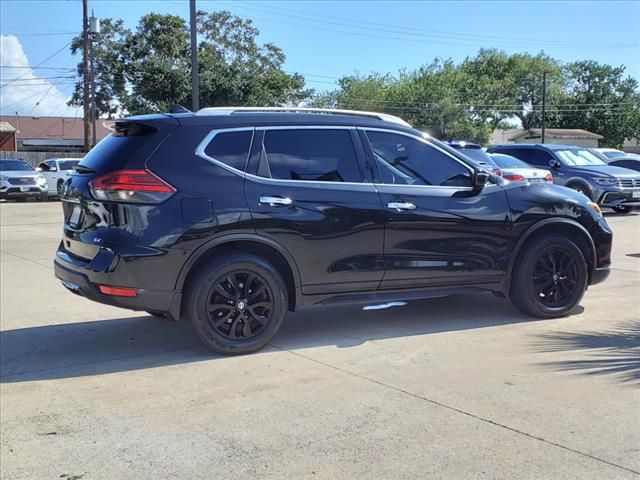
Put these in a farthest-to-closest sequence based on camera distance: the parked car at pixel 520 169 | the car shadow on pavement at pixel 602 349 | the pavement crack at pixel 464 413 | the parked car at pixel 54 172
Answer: the parked car at pixel 54 172, the parked car at pixel 520 169, the car shadow on pavement at pixel 602 349, the pavement crack at pixel 464 413

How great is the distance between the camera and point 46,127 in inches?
2547

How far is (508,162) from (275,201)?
1225 centimetres

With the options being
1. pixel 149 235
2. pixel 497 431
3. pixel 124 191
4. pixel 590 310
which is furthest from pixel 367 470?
pixel 590 310

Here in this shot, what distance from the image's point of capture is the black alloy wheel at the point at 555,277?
20.4ft

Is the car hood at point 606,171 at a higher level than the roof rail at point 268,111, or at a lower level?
lower

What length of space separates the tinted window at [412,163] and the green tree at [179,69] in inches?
1178

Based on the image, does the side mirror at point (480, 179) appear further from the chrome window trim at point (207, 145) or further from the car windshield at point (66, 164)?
the car windshield at point (66, 164)

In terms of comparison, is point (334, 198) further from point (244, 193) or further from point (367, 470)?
point (367, 470)

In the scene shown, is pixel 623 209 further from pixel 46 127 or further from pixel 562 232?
pixel 46 127

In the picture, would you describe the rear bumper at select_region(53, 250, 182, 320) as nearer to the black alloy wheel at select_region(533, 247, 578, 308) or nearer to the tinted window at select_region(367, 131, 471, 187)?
the tinted window at select_region(367, 131, 471, 187)

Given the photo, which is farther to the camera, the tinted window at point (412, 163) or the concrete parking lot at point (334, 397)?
the tinted window at point (412, 163)

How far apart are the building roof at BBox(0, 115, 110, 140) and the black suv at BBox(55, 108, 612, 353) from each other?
2449 inches

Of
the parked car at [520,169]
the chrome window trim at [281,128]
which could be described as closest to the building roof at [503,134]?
the parked car at [520,169]

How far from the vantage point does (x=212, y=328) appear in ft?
16.7
